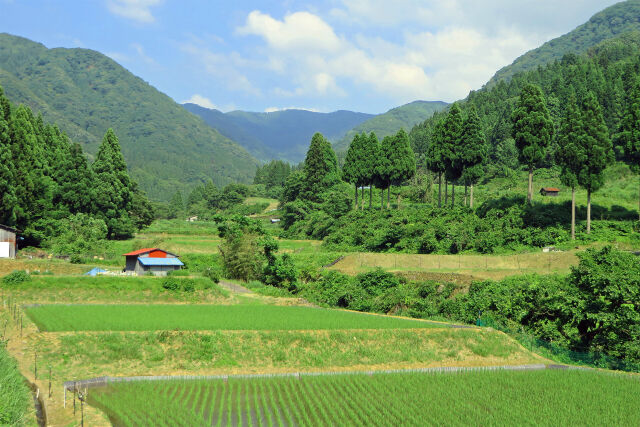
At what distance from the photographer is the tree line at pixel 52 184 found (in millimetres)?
58531

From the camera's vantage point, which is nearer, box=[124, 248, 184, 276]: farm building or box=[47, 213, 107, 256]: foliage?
box=[124, 248, 184, 276]: farm building

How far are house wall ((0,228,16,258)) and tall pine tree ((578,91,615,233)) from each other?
5147 cm

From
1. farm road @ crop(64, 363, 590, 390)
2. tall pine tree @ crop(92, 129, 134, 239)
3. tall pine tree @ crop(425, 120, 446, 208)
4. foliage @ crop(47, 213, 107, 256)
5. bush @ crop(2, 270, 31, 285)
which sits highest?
tall pine tree @ crop(425, 120, 446, 208)

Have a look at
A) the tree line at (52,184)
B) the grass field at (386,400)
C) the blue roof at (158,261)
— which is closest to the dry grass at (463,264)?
the blue roof at (158,261)

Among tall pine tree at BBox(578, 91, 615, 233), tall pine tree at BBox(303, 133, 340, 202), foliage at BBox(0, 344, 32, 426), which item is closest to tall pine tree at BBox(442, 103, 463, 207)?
tall pine tree at BBox(578, 91, 615, 233)

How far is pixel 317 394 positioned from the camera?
76.2 ft

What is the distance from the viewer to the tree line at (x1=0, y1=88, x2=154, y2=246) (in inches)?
2304

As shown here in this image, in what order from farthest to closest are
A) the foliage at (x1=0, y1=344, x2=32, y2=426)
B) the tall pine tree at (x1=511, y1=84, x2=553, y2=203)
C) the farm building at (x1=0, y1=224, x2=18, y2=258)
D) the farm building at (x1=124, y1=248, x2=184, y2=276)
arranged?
the tall pine tree at (x1=511, y1=84, x2=553, y2=203) < the farm building at (x1=0, y1=224, x2=18, y2=258) < the farm building at (x1=124, y1=248, x2=184, y2=276) < the foliage at (x1=0, y1=344, x2=32, y2=426)

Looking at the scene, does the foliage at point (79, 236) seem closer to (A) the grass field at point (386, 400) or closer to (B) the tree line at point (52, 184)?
(B) the tree line at point (52, 184)

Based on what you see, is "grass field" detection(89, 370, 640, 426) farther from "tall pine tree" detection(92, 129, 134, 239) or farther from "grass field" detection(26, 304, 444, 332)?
"tall pine tree" detection(92, 129, 134, 239)

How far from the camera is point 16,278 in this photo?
40844 millimetres

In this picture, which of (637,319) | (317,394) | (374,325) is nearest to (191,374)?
(317,394)

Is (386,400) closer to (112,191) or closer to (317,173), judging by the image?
(112,191)

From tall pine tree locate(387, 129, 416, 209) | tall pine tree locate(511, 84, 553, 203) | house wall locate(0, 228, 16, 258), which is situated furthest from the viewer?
tall pine tree locate(387, 129, 416, 209)
